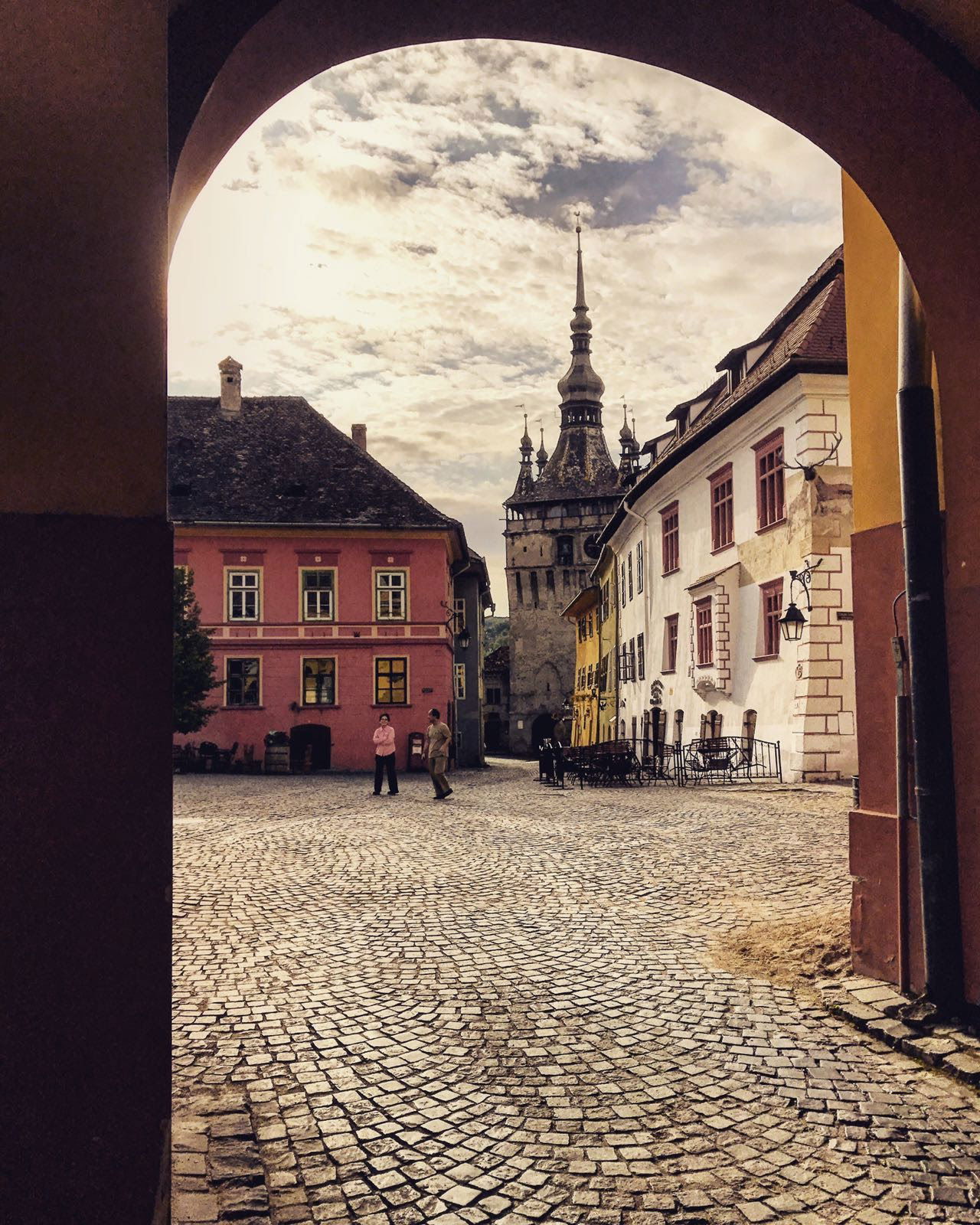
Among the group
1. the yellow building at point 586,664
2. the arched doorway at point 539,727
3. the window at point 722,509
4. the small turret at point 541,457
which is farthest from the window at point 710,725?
the small turret at point 541,457

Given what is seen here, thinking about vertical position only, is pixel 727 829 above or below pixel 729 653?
below

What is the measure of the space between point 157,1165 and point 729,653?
66.6 feet

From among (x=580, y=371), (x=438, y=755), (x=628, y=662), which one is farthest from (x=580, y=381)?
(x=438, y=755)

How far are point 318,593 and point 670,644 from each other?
1200cm

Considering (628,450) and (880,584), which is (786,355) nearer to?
(880,584)

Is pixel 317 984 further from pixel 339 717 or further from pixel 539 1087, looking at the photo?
pixel 339 717

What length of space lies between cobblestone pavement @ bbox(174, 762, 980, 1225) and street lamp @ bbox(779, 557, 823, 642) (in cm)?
918

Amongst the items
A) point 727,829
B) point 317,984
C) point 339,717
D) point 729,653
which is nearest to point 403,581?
point 339,717

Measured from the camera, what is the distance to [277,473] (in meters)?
32.9

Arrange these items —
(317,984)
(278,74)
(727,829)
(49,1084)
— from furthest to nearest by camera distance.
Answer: (727,829) < (317,984) < (278,74) < (49,1084)

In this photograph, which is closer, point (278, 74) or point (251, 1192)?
point (251, 1192)

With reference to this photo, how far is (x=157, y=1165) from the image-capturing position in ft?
7.85

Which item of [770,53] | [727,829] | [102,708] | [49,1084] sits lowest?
[727,829]

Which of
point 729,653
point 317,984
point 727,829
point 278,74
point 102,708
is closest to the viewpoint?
point 102,708
